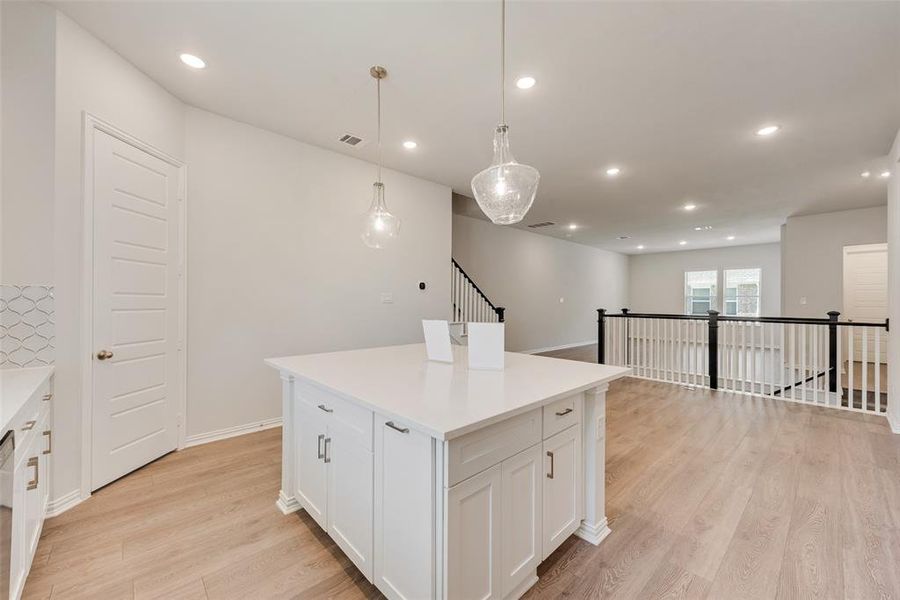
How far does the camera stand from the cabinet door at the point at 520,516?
4.65 ft

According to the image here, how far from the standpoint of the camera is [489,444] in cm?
134

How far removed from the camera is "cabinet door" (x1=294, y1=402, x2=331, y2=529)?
1862 mm

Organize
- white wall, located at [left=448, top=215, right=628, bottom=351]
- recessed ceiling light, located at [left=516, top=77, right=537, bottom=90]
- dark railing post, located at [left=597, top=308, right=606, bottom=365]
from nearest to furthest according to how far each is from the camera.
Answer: recessed ceiling light, located at [left=516, top=77, right=537, bottom=90], dark railing post, located at [left=597, top=308, right=606, bottom=365], white wall, located at [left=448, top=215, right=628, bottom=351]

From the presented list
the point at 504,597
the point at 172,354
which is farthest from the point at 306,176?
the point at 504,597

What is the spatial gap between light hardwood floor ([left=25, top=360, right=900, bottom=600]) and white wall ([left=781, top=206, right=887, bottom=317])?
4289 mm

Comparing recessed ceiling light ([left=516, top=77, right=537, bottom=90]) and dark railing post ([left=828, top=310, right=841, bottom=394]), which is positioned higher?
recessed ceiling light ([left=516, top=77, right=537, bottom=90])

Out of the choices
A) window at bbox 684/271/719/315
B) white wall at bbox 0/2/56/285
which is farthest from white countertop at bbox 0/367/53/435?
window at bbox 684/271/719/315

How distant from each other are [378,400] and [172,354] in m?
2.43

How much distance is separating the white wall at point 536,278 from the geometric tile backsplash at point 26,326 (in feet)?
17.8

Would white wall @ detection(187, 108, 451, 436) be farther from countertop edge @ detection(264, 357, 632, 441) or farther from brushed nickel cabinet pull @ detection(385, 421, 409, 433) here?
brushed nickel cabinet pull @ detection(385, 421, 409, 433)

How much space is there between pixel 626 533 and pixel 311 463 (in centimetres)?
175

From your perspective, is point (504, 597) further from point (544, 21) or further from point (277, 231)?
point (277, 231)

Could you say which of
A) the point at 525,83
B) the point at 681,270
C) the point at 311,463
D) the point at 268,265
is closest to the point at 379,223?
the point at 268,265

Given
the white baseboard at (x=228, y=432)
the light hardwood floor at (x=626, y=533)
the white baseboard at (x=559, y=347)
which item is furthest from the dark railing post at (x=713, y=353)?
the white baseboard at (x=228, y=432)
